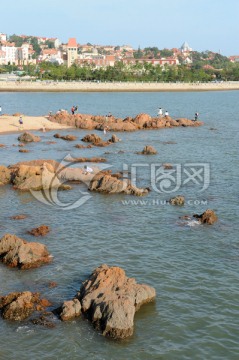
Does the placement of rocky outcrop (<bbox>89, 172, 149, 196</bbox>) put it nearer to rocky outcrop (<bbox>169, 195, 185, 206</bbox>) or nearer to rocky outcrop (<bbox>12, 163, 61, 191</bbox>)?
rocky outcrop (<bbox>169, 195, 185, 206</bbox>)

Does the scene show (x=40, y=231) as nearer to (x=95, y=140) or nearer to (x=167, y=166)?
(x=167, y=166)

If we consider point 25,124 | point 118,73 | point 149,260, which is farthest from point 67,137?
point 118,73

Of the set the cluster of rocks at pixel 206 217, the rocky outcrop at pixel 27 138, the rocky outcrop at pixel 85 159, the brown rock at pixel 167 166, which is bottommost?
the cluster of rocks at pixel 206 217

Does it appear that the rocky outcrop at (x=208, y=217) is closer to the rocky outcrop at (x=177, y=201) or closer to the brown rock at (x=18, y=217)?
the rocky outcrop at (x=177, y=201)

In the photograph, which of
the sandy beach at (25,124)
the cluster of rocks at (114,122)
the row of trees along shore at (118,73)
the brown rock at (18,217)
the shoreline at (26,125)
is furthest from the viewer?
the row of trees along shore at (118,73)

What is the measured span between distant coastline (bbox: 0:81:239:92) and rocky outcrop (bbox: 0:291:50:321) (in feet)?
412

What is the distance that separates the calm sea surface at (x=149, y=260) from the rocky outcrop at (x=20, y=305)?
430 mm

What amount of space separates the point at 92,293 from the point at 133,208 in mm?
13350

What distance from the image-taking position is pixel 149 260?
23328 mm

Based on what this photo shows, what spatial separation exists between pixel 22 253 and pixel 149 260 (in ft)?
20.3

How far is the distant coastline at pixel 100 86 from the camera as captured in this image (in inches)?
5487

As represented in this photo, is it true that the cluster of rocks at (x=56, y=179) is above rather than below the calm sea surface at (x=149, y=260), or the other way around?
above

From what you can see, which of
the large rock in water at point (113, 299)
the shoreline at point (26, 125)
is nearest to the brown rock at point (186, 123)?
the shoreline at point (26, 125)

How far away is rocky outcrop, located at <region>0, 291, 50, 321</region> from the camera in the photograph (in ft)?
59.0
